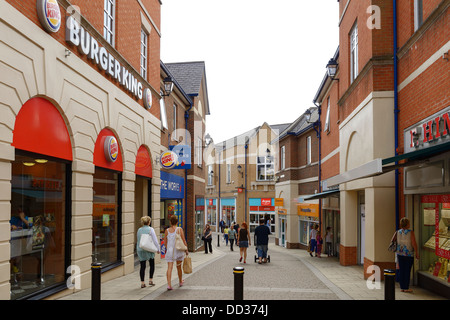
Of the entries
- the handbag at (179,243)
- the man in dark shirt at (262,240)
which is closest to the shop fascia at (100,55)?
the handbag at (179,243)

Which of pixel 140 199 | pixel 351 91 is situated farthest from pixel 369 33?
pixel 140 199

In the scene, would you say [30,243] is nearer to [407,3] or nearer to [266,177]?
[407,3]

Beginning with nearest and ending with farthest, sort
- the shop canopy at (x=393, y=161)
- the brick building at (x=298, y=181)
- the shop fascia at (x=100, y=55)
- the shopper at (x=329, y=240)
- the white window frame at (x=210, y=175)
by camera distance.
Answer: the shop canopy at (x=393, y=161)
the shop fascia at (x=100, y=55)
the shopper at (x=329, y=240)
the brick building at (x=298, y=181)
the white window frame at (x=210, y=175)

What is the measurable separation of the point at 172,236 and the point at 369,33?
7.14 m

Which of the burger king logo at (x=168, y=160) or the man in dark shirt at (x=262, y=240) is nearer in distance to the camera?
the man in dark shirt at (x=262, y=240)

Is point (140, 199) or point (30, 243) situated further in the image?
point (140, 199)

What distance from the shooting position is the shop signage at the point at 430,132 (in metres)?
7.67

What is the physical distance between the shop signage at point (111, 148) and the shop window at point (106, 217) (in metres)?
0.36

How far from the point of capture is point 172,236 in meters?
9.44

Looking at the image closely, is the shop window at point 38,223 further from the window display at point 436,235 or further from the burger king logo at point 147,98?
the window display at point 436,235

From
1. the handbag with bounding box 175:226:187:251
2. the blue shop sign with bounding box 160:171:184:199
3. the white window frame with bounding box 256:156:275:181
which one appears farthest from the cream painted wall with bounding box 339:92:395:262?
the white window frame with bounding box 256:156:275:181

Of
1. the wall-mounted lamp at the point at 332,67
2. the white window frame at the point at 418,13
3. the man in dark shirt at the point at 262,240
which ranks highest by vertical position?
the wall-mounted lamp at the point at 332,67

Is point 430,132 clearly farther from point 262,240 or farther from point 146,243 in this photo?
point 262,240

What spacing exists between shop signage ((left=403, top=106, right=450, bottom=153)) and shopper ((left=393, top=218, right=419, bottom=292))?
1.65 m
